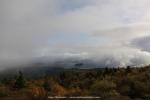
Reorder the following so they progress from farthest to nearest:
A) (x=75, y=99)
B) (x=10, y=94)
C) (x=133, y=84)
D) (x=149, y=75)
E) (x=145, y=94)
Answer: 1. (x=149, y=75)
2. (x=133, y=84)
3. (x=145, y=94)
4. (x=10, y=94)
5. (x=75, y=99)

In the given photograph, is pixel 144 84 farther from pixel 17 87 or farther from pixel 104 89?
pixel 17 87

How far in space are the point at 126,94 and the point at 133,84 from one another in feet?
11.2

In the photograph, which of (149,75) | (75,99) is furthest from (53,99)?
(149,75)

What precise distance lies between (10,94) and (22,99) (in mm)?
7935

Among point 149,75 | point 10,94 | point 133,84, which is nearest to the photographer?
point 10,94

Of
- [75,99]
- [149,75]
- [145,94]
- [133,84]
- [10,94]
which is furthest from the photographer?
[149,75]

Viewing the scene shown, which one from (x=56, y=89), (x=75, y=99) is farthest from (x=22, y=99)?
(x=56, y=89)

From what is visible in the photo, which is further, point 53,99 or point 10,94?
point 10,94

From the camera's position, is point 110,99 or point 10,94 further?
point 10,94

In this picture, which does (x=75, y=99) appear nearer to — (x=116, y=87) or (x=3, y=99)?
(x=3, y=99)

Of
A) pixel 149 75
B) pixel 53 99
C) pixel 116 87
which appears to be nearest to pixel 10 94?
pixel 53 99

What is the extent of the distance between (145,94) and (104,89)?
20.6ft

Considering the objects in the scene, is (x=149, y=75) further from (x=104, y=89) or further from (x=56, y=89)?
(x=56, y=89)

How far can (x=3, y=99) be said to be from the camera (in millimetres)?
43938
